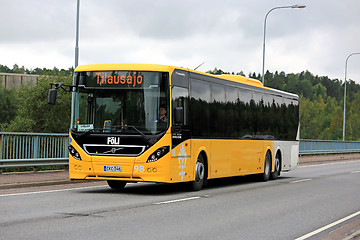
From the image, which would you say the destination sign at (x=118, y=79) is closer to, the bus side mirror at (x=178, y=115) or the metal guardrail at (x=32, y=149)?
the bus side mirror at (x=178, y=115)

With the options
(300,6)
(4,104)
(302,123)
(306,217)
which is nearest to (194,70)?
(306,217)

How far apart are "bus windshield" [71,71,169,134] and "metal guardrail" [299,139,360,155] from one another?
2927 cm

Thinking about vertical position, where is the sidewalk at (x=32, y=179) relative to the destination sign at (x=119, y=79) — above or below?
below

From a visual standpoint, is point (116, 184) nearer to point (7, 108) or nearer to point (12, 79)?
point (7, 108)

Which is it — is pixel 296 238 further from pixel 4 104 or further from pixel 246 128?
pixel 4 104

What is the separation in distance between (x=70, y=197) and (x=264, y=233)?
580 cm

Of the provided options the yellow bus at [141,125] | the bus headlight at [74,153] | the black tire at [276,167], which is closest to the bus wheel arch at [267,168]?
the black tire at [276,167]

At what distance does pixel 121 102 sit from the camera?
48.5 feet

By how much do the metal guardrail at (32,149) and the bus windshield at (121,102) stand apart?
4252 mm

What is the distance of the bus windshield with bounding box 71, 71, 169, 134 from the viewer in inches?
574

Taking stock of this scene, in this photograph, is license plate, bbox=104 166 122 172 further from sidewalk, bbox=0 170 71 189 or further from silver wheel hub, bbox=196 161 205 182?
sidewalk, bbox=0 170 71 189

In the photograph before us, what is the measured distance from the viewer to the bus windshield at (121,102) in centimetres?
1459

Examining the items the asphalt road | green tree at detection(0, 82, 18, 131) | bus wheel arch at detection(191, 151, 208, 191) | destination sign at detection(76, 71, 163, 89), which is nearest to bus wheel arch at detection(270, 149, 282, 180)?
the asphalt road

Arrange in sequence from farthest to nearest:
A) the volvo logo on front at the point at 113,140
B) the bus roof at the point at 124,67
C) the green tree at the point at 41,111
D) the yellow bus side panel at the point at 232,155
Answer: the green tree at the point at 41,111
the yellow bus side panel at the point at 232,155
the bus roof at the point at 124,67
the volvo logo on front at the point at 113,140
